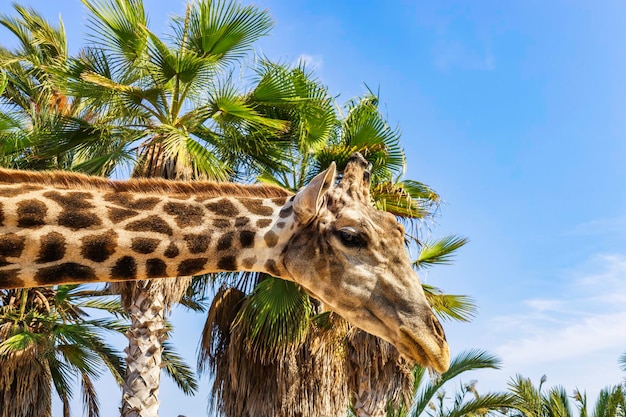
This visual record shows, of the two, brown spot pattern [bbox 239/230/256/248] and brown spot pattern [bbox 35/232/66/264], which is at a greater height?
brown spot pattern [bbox 239/230/256/248]

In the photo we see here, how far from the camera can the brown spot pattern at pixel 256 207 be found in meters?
4.53

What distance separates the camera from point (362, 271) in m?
4.16

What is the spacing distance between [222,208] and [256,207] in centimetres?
23

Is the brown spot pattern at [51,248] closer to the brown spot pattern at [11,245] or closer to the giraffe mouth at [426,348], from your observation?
the brown spot pattern at [11,245]

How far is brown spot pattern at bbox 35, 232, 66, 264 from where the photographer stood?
397cm

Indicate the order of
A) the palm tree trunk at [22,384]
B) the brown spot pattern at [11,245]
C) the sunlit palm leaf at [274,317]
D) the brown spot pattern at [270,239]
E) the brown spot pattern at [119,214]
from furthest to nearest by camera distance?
1. the palm tree trunk at [22,384]
2. the sunlit palm leaf at [274,317]
3. the brown spot pattern at [270,239]
4. the brown spot pattern at [119,214]
5. the brown spot pattern at [11,245]

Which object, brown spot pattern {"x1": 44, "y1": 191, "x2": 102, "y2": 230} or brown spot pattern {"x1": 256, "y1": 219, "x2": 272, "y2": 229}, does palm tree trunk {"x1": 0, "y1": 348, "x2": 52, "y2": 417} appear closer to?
brown spot pattern {"x1": 44, "y1": 191, "x2": 102, "y2": 230}

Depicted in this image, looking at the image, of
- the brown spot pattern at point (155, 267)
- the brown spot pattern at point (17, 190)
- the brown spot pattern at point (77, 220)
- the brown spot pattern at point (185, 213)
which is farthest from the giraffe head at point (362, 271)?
the brown spot pattern at point (17, 190)

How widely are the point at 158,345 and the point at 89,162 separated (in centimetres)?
371

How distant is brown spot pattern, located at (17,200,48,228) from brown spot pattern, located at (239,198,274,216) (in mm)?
1237

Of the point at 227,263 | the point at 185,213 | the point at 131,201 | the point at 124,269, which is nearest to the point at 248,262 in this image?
the point at 227,263

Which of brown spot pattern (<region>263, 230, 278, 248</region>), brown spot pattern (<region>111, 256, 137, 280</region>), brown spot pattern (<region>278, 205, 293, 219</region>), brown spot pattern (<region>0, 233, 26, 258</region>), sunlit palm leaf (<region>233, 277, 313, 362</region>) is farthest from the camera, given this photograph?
sunlit palm leaf (<region>233, 277, 313, 362</region>)

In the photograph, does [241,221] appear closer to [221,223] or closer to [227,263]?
[221,223]

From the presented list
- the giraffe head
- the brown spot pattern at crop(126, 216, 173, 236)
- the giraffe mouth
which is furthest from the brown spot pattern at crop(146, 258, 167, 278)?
the giraffe mouth
